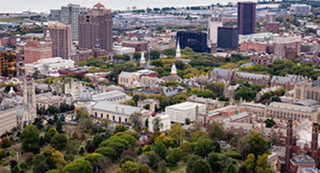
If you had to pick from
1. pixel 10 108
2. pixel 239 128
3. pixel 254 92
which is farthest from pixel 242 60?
pixel 10 108

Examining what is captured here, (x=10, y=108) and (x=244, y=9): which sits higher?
(x=244, y=9)

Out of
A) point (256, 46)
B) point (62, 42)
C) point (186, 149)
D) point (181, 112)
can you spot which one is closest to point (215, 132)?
point (186, 149)

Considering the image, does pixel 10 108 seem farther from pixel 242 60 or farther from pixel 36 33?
pixel 36 33

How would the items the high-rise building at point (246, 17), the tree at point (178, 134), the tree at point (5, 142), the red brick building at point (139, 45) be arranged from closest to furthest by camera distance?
the tree at point (5, 142), the tree at point (178, 134), the red brick building at point (139, 45), the high-rise building at point (246, 17)

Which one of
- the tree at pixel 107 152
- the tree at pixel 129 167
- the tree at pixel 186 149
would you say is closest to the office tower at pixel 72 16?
the tree at pixel 107 152

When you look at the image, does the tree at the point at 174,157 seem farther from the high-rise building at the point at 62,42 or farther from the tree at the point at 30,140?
the high-rise building at the point at 62,42

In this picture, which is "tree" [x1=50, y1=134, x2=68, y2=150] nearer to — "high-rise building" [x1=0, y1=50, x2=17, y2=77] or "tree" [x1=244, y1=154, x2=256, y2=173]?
"tree" [x1=244, y1=154, x2=256, y2=173]

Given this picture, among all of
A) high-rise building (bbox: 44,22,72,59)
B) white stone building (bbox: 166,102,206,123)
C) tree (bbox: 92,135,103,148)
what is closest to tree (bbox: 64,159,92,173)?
tree (bbox: 92,135,103,148)
